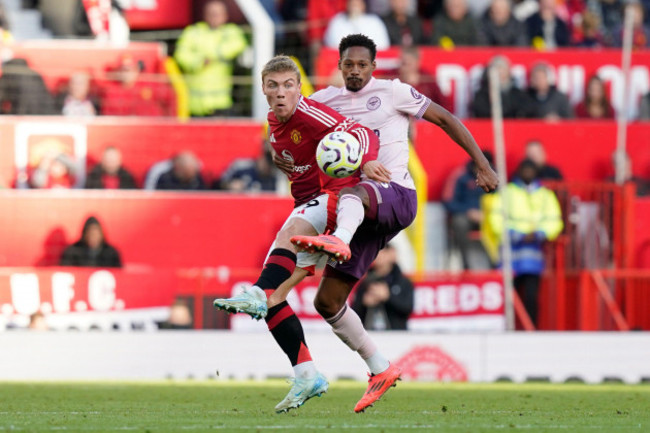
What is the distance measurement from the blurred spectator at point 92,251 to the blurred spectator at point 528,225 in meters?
4.41

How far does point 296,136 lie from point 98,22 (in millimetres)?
11326

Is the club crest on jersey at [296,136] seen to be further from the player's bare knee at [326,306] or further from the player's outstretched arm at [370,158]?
the player's bare knee at [326,306]

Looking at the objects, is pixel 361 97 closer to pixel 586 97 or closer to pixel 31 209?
pixel 31 209

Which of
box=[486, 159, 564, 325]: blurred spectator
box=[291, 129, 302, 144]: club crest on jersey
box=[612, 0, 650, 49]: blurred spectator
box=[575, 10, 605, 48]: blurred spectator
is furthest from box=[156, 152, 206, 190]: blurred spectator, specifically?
box=[291, 129, 302, 144]: club crest on jersey

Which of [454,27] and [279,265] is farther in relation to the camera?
[454,27]

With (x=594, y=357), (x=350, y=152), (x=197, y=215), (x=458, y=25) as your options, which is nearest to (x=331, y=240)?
(x=350, y=152)

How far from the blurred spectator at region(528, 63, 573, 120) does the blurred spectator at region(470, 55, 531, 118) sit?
0.41 ft

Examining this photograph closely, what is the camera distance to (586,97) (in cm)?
1809

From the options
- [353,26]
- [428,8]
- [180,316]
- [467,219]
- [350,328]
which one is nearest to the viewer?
[350,328]

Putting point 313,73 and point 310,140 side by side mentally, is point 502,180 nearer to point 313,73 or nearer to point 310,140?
point 313,73

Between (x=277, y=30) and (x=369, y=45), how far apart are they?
35.8 ft

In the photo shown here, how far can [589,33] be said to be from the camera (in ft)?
65.7

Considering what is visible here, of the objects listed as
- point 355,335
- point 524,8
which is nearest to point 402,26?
point 524,8

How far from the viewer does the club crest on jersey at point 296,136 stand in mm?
8391
